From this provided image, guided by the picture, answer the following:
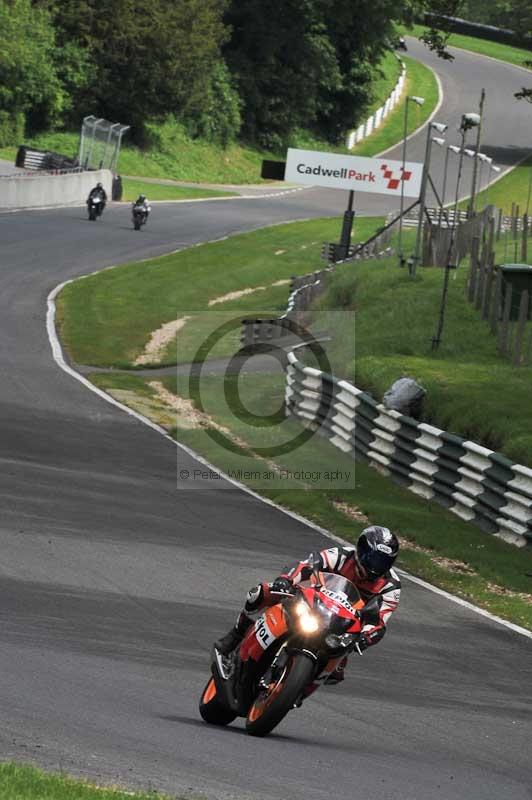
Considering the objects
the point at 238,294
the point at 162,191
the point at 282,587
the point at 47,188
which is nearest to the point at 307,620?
the point at 282,587

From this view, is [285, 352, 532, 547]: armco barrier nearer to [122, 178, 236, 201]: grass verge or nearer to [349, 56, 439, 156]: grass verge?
[122, 178, 236, 201]: grass verge

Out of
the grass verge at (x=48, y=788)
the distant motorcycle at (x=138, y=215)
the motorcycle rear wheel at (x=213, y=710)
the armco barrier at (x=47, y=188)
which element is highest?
the armco barrier at (x=47, y=188)

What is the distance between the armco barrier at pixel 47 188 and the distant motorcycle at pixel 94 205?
2.17 m

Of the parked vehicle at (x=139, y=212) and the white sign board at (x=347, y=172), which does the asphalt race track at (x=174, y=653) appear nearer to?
the white sign board at (x=347, y=172)

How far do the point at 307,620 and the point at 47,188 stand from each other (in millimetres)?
50551

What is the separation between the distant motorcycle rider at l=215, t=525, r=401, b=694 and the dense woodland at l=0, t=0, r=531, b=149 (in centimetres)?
5290

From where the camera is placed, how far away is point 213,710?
31.8ft

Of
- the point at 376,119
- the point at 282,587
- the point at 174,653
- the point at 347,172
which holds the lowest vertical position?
the point at 174,653

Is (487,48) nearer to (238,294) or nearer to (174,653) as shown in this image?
(238,294)

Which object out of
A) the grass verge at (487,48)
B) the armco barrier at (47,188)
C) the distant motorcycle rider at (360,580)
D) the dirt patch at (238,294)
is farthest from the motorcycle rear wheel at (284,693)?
the grass verge at (487,48)

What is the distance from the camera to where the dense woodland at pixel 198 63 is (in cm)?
7400

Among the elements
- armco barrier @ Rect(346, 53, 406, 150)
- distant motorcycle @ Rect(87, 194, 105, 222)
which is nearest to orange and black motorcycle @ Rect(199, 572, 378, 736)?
distant motorcycle @ Rect(87, 194, 105, 222)

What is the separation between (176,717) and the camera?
9.60m

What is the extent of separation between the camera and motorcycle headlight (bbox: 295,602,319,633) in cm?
915
